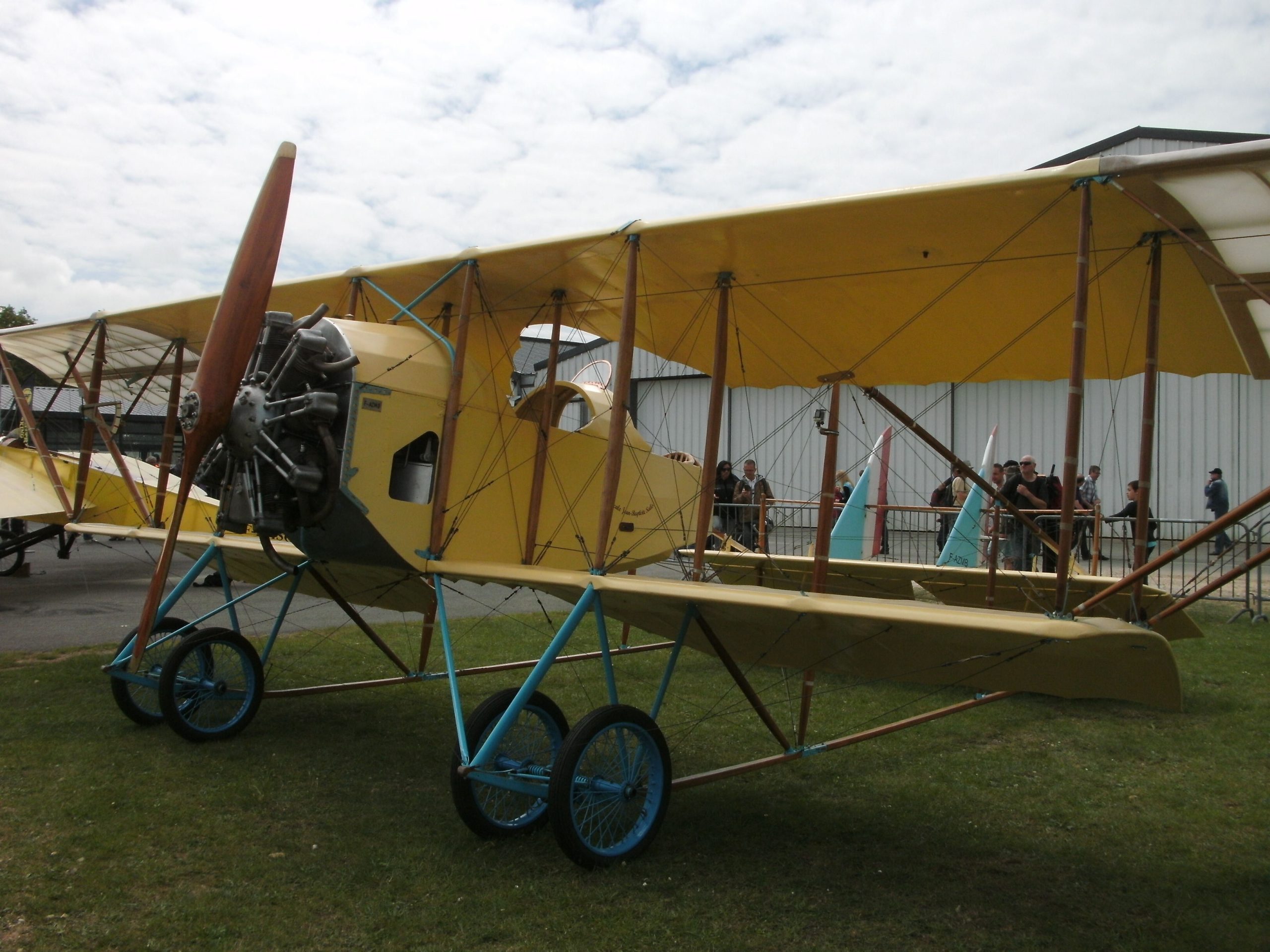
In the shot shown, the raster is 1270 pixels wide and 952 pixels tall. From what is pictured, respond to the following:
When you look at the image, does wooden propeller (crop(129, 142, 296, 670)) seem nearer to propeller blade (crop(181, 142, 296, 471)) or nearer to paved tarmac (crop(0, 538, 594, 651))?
propeller blade (crop(181, 142, 296, 471))

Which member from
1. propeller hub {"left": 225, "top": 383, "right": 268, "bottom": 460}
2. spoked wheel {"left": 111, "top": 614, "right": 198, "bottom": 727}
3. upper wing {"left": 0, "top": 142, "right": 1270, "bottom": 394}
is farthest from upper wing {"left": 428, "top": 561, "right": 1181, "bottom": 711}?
spoked wheel {"left": 111, "top": 614, "right": 198, "bottom": 727}

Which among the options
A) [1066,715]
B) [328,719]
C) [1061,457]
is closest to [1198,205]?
[1066,715]

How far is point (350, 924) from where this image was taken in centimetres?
349

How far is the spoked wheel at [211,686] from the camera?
5.79m

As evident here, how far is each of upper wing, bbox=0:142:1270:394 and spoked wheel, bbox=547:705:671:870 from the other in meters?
2.53

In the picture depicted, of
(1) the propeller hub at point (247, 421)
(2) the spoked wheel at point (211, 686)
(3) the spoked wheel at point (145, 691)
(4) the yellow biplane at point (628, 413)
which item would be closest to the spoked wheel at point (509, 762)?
(4) the yellow biplane at point (628, 413)

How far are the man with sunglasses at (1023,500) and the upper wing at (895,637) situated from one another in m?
5.25

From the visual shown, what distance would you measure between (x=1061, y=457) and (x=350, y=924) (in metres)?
18.1

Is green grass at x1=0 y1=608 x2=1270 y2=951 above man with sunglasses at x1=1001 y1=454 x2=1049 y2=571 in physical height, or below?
below

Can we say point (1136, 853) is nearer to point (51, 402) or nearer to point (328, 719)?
point (328, 719)

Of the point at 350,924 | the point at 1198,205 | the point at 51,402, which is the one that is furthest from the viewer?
the point at 51,402

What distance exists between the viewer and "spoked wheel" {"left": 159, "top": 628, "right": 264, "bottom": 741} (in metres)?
5.79

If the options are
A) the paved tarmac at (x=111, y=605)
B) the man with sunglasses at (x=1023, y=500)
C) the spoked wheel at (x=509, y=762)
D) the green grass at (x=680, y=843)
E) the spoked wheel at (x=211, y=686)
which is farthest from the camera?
the man with sunglasses at (x=1023, y=500)

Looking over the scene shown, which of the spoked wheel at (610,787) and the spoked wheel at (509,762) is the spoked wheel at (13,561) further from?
the spoked wheel at (610,787)
